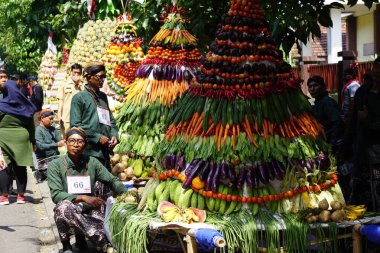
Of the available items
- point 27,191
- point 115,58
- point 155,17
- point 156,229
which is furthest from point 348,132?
point 27,191

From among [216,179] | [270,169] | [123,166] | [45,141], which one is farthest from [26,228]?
[270,169]

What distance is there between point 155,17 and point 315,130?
4.73 m

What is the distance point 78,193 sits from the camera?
24.2 feet

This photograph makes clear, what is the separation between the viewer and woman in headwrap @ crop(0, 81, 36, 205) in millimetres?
10977

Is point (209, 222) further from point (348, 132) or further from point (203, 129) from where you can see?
point (348, 132)

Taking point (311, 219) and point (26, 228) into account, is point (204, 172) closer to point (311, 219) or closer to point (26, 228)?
point (311, 219)

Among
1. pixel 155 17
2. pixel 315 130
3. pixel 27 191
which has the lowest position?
pixel 27 191

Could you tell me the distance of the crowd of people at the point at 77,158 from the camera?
7.17 m

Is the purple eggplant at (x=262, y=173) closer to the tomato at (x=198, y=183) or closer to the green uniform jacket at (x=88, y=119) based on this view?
the tomato at (x=198, y=183)

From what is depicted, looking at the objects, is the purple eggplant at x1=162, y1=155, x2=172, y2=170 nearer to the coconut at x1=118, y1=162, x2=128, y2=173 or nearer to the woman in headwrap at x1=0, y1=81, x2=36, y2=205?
the coconut at x1=118, y1=162, x2=128, y2=173

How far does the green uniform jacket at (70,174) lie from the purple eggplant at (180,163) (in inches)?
64.1

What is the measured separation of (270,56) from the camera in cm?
600

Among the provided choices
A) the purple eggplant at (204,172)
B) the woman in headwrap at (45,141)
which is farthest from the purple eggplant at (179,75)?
the woman in headwrap at (45,141)

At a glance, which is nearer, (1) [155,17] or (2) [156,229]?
(2) [156,229]
